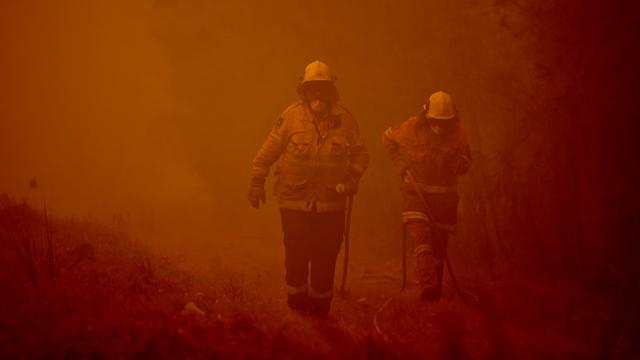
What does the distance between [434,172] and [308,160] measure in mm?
1598

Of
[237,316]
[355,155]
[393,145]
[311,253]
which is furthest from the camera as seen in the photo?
[393,145]

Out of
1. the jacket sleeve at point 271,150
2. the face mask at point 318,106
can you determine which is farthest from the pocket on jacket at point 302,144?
the face mask at point 318,106

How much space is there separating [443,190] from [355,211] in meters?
5.80

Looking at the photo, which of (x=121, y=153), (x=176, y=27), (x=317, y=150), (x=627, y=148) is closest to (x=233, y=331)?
(x=317, y=150)

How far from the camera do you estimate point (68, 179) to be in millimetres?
24469

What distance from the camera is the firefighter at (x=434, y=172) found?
6.14m

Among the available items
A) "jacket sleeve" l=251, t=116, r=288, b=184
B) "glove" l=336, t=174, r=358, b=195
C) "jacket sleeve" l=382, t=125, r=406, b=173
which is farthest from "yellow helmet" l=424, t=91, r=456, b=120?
"jacket sleeve" l=251, t=116, r=288, b=184

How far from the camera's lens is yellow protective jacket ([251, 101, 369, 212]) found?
5.46m

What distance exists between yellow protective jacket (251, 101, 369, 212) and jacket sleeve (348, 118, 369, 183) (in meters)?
0.02

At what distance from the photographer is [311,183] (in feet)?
17.9

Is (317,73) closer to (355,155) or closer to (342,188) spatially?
(355,155)

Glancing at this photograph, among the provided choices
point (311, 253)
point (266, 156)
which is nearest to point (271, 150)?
point (266, 156)

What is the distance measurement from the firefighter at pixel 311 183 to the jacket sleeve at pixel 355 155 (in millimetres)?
88

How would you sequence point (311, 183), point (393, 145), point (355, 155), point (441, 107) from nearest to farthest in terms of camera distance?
1. point (311, 183)
2. point (355, 155)
3. point (441, 107)
4. point (393, 145)
